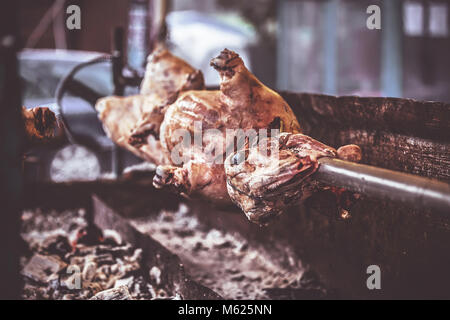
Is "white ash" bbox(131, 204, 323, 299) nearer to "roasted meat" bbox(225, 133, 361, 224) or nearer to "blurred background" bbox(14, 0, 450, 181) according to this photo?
"blurred background" bbox(14, 0, 450, 181)

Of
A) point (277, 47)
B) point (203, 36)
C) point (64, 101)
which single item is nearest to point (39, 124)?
point (64, 101)

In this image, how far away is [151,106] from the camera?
2.49 meters

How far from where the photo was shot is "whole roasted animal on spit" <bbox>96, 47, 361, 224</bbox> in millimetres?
1506

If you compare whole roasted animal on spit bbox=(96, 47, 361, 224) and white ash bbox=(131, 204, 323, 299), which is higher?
whole roasted animal on spit bbox=(96, 47, 361, 224)

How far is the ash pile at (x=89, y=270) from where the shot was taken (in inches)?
94.9

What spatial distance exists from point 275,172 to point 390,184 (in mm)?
430

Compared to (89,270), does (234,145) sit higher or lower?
higher

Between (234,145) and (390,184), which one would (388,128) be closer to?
(234,145)

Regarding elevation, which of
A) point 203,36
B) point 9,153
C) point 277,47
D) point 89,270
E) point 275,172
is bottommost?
point 89,270

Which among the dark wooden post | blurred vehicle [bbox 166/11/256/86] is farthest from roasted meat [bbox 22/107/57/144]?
blurred vehicle [bbox 166/11/256/86]

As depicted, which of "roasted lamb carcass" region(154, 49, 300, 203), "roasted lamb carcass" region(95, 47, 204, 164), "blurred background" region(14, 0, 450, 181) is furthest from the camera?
"blurred background" region(14, 0, 450, 181)

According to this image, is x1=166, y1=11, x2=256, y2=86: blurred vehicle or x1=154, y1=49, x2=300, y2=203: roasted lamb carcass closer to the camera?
x1=154, y1=49, x2=300, y2=203: roasted lamb carcass

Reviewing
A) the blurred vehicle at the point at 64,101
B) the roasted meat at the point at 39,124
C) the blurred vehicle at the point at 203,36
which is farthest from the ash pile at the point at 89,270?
the blurred vehicle at the point at 203,36

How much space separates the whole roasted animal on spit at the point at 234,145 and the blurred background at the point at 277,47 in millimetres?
1323
